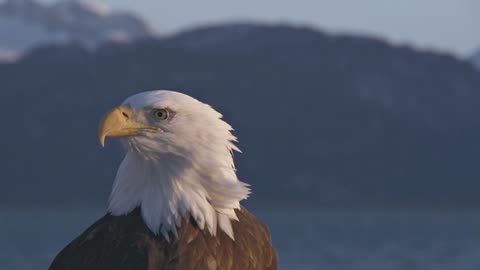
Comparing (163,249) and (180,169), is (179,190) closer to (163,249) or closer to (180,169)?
(180,169)

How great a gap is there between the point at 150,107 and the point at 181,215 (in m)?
0.56

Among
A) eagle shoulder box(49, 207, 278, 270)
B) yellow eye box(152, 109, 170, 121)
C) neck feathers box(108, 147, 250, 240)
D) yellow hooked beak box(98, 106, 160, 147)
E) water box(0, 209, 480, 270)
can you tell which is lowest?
eagle shoulder box(49, 207, 278, 270)

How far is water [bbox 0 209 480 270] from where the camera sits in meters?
95.5

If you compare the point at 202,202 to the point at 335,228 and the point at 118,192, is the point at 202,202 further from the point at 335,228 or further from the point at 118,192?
the point at 335,228

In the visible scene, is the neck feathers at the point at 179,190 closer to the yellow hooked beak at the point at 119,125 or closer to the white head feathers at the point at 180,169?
the white head feathers at the point at 180,169

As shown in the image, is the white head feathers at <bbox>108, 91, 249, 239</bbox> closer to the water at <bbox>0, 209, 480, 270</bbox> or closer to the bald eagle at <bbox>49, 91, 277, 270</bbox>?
the bald eagle at <bbox>49, 91, 277, 270</bbox>

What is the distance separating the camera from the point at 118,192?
5.82 metres

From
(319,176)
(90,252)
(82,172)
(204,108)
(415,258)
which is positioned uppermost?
(319,176)

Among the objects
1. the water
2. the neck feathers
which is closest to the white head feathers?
the neck feathers

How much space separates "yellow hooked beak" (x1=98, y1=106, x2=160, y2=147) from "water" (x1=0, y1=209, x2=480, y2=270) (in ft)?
242

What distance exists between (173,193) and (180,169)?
0.41 ft

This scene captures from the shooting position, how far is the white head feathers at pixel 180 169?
5.70 m

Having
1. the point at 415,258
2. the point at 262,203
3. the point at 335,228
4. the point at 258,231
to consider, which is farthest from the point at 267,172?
the point at 258,231

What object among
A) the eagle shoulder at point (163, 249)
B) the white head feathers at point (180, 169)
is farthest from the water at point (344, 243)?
the white head feathers at point (180, 169)
